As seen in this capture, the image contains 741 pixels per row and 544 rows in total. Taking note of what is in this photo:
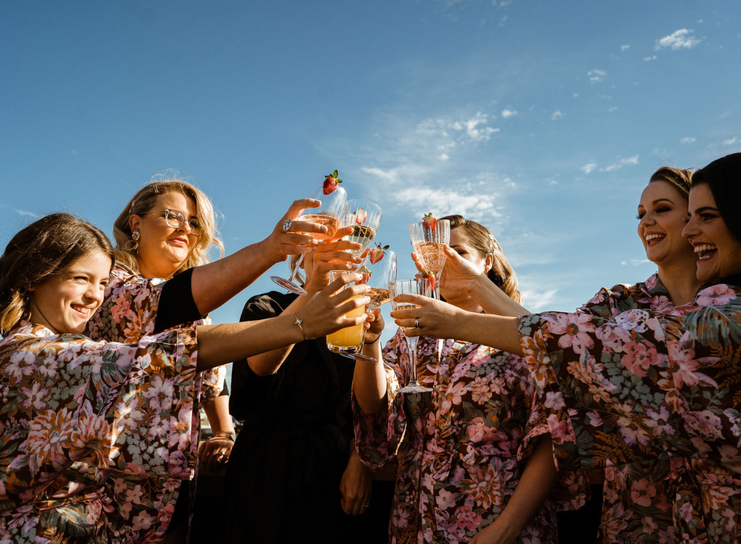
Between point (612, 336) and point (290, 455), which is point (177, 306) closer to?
point (290, 455)

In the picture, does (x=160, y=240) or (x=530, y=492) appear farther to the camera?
(x=160, y=240)

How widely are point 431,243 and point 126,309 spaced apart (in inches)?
69.8

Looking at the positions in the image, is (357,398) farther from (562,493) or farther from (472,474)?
(562,493)

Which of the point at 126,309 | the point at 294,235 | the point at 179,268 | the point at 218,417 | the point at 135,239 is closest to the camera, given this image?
the point at 294,235

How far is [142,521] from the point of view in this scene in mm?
2164

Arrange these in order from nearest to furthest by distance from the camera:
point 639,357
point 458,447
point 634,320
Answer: point 639,357 < point 634,320 < point 458,447

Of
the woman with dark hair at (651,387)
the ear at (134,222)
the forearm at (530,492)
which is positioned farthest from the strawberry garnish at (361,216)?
the ear at (134,222)

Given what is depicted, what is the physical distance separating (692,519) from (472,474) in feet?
3.21

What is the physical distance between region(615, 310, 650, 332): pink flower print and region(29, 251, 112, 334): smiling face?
98.5 inches

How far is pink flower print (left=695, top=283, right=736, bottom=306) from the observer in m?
2.24

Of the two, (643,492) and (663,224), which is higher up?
(663,224)

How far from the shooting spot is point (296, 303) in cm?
293

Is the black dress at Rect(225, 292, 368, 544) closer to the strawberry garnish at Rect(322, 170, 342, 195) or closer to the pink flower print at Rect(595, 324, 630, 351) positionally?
the strawberry garnish at Rect(322, 170, 342, 195)

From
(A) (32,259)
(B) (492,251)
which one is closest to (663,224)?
(B) (492,251)
